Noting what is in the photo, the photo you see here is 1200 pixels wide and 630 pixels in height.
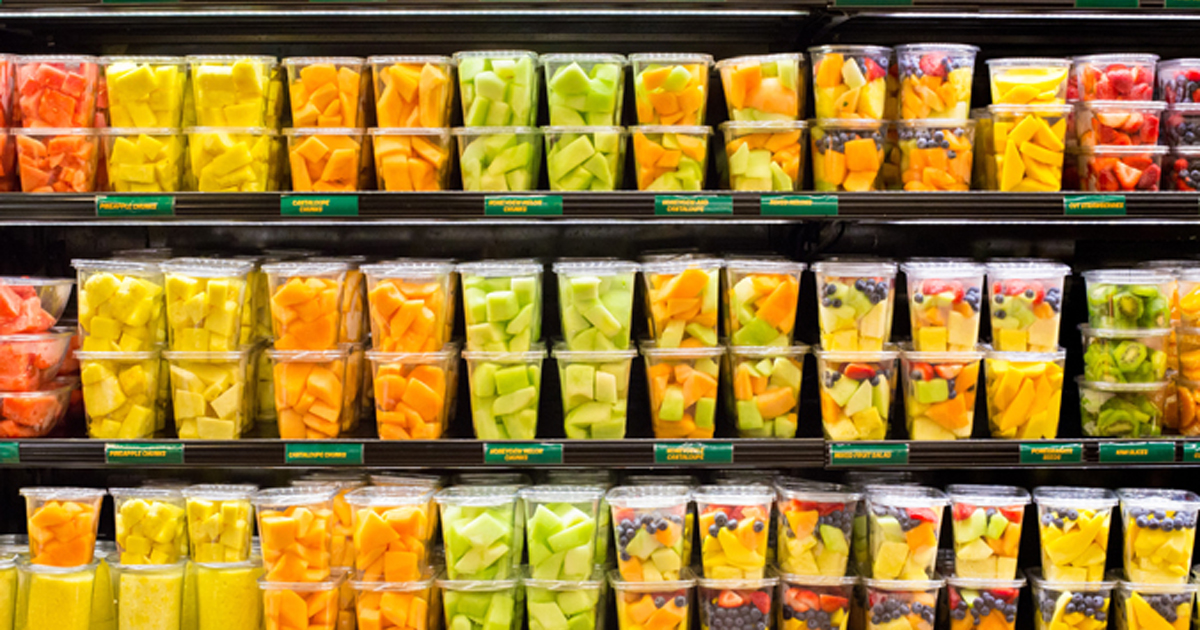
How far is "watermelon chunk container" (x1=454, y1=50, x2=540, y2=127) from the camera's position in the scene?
2.07 metres

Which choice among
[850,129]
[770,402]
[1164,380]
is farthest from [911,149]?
[1164,380]

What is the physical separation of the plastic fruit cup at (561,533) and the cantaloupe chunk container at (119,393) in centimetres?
96

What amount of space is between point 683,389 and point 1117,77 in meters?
1.30

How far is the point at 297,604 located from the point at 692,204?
1.32m

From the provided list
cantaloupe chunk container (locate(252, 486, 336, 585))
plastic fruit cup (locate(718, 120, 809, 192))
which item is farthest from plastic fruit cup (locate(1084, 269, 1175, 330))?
cantaloupe chunk container (locate(252, 486, 336, 585))

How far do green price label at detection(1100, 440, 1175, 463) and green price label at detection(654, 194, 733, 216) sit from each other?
1075mm

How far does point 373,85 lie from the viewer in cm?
217

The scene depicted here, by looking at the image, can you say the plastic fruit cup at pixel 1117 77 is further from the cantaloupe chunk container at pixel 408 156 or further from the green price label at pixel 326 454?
the green price label at pixel 326 454

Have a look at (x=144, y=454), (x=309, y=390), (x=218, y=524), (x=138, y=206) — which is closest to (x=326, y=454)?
(x=309, y=390)

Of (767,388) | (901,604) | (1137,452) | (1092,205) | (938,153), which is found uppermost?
(938,153)

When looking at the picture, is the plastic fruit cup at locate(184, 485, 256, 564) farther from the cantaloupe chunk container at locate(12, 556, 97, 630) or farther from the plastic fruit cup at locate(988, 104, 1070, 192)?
the plastic fruit cup at locate(988, 104, 1070, 192)

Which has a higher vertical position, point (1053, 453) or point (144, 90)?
point (144, 90)

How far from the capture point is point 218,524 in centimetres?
211

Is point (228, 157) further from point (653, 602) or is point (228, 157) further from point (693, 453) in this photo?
point (653, 602)
